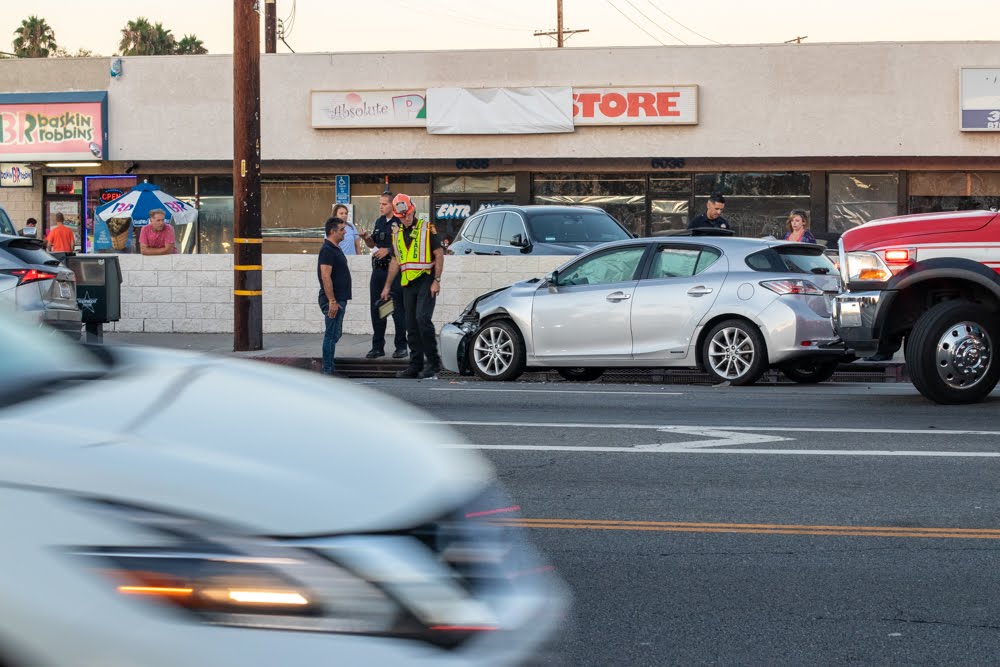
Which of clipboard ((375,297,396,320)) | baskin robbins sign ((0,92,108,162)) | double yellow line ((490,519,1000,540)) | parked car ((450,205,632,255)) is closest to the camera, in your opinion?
double yellow line ((490,519,1000,540))

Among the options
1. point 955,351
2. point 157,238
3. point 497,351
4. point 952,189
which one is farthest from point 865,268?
point 952,189

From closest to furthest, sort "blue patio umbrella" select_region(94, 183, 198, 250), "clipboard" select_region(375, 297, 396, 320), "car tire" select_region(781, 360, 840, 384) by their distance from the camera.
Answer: "car tire" select_region(781, 360, 840, 384) → "clipboard" select_region(375, 297, 396, 320) → "blue patio umbrella" select_region(94, 183, 198, 250)

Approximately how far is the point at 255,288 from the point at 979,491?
1210 centimetres

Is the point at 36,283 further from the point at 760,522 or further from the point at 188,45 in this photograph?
the point at 188,45

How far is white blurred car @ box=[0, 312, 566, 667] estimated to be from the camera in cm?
237

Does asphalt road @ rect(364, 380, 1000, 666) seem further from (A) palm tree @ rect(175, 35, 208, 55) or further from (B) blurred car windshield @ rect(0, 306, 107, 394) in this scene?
(A) palm tree @ rect(175, 35, 208, 55)

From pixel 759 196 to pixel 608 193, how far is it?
3127 millimetres

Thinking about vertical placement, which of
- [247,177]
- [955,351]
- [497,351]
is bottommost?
[497,351]

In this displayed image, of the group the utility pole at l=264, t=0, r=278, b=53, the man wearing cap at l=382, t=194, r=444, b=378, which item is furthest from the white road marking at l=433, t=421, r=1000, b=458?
the utility pole at l=264, t=0, r=278, b=53

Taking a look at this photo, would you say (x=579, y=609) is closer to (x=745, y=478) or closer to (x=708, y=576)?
(x=708, y=576)

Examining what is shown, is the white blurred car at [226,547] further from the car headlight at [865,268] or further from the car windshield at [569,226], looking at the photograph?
the car windshield at [569,226]

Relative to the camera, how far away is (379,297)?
1716cm

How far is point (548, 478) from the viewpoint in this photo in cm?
796

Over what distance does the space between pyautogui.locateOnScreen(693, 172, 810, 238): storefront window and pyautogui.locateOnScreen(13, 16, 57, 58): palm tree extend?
187 ft
